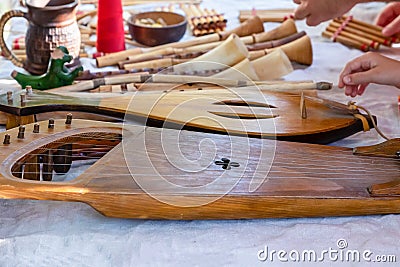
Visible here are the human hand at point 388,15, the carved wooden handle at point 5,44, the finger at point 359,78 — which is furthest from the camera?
the human hand at point 388,15

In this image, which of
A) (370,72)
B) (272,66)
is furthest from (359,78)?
(272,66)

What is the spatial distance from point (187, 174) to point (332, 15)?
68 cm

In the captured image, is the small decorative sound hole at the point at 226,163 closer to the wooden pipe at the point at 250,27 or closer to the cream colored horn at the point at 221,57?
the cream colored horn at the point at 221,57

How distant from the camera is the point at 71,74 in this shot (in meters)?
1.21

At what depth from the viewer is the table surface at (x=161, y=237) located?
79 centimetres

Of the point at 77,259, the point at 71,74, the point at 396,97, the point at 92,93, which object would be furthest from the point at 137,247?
the point at 396,97

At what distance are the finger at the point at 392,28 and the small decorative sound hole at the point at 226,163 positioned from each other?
2.70 ft

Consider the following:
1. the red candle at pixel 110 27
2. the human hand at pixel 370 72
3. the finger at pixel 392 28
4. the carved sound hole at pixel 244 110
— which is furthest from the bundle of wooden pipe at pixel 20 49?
the finger at pixel 392 28

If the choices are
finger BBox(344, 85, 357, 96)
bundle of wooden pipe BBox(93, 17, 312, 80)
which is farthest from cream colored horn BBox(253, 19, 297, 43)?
finger BBox(344, 85, 357, 96)

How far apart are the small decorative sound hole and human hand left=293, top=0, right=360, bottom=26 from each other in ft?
1.99

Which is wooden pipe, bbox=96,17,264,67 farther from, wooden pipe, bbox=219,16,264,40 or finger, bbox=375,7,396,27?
finger, bbox=375,7,396,27

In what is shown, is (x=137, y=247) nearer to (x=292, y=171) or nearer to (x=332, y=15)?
(x=292, y=171)

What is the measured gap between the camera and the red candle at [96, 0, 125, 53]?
4.72 ft

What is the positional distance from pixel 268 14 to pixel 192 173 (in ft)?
3.20
